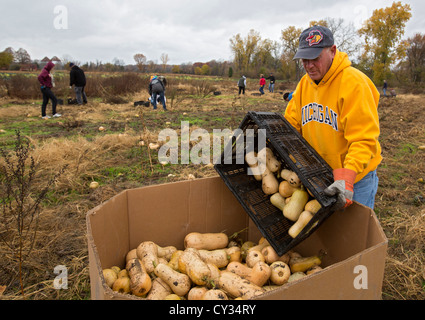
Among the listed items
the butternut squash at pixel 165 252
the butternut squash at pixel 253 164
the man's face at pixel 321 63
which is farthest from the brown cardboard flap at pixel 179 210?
the man's face at pixel 321 63

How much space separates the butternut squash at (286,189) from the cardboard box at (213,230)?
361mm

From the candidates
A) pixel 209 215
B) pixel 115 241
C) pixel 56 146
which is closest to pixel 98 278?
pixel 115 241

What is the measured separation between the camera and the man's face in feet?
7.07

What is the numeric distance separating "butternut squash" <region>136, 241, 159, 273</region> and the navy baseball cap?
189 centimetres

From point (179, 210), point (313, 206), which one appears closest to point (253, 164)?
point (313, 206)

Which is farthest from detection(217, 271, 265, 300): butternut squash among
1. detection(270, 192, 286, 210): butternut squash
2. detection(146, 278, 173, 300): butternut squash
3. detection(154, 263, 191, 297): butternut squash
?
detection(270, 192, 286, 210): butternut squash

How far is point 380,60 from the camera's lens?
41.8 meters

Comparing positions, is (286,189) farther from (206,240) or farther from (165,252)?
(165,252)

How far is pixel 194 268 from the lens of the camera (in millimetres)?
2068

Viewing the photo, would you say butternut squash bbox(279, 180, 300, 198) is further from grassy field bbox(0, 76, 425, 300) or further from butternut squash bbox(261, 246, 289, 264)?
grassy field bbox(0, 76, 425, 300)

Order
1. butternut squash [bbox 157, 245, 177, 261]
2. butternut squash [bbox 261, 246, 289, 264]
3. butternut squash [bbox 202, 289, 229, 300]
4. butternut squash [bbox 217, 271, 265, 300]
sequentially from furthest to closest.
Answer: butternut squash [bbox 157, 245, 177, 261], butternut squash [bbox 261, 246, 289, 264], butternut squash [bbox 217, 271, 265, 300], butternut squash [bbox 202, 289, 229, 300]

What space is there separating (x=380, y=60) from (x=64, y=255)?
162 ft

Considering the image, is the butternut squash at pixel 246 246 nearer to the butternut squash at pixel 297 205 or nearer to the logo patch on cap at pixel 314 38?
the butternut squash at pixel 297 205
